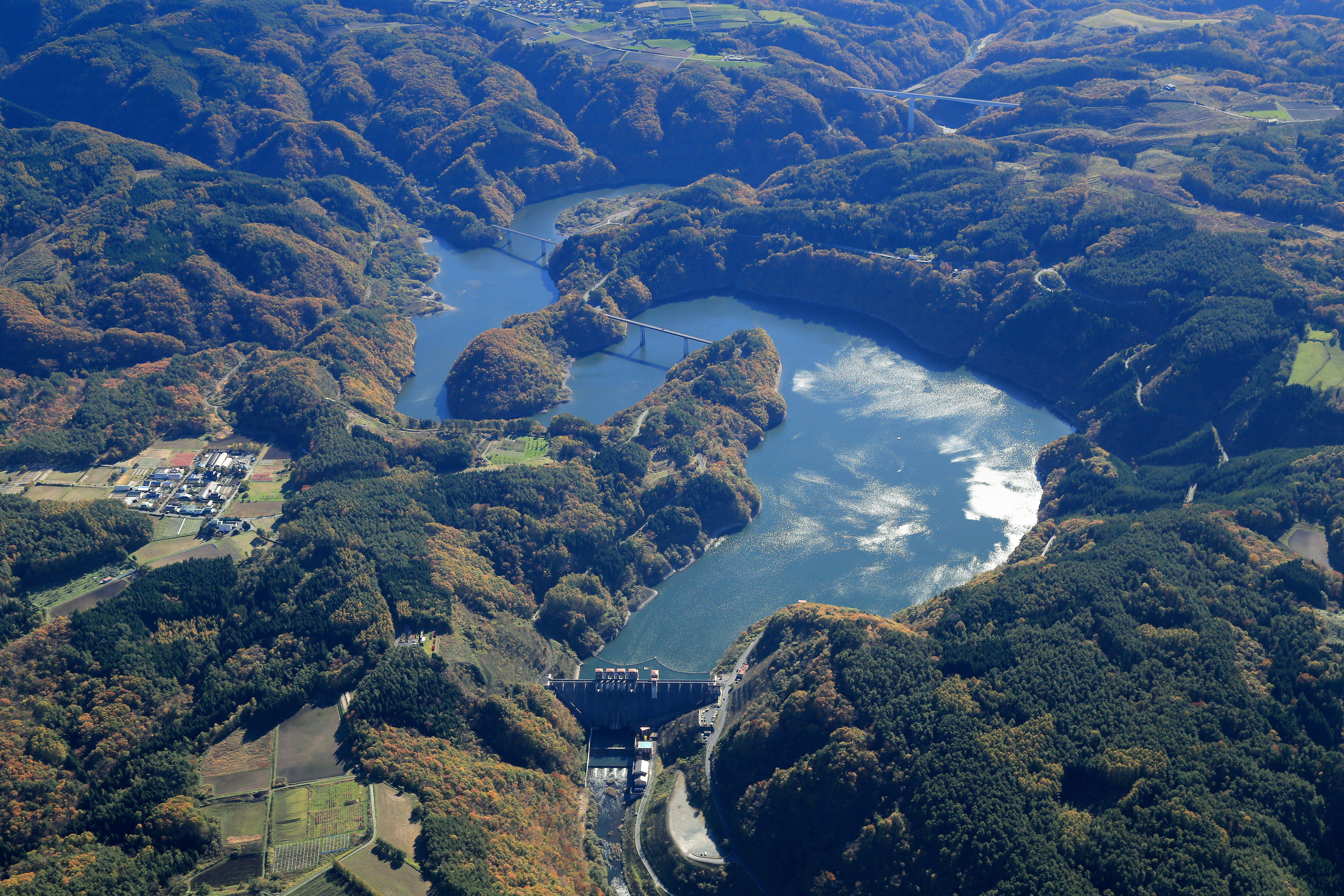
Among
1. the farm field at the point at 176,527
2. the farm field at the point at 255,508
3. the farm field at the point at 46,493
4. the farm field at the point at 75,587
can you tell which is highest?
the farm field at the point at 75,587

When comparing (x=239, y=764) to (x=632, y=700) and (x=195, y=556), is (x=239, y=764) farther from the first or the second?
(x=632, y=700)

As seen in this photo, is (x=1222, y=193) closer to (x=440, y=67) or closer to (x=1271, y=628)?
(x=1271, y=628)

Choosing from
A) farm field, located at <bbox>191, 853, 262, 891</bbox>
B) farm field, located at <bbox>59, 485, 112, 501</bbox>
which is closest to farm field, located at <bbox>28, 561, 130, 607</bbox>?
farm field, located at <bbox>59, 485, 112, 501</bbox>

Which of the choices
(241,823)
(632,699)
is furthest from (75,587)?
(632,699)

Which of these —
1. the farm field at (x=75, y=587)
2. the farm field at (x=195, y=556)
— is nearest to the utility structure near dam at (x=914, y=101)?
the farm field at (x=195, y=556)

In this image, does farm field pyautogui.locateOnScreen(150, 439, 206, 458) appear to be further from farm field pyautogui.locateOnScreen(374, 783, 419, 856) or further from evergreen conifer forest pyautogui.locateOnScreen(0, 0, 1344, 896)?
farm field pyautogui.locateOnScreen(374, 783, 419, 856)

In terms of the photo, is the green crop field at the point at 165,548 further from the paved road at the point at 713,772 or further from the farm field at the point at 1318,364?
the farm field at the point at 1318,364

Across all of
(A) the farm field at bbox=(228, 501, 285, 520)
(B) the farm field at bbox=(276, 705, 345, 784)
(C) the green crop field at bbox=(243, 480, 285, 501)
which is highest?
(B) the farm field at bbox=(276, 705, 345, 784)
